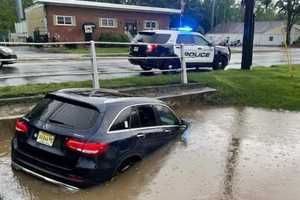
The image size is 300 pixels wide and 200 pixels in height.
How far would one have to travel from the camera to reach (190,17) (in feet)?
217

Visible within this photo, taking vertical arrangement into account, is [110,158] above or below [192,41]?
below

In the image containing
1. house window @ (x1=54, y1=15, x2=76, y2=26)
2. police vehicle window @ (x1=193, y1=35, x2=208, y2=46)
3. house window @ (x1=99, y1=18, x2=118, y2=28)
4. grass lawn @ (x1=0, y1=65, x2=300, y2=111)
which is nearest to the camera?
grass lawn @ (x1=0, y1=65, x2=300, y2=111)

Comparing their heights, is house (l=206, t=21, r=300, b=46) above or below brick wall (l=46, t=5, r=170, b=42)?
below

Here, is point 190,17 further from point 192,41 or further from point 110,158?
point 110,158

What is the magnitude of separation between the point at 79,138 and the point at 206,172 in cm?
252

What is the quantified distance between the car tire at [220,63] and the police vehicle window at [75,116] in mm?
13182

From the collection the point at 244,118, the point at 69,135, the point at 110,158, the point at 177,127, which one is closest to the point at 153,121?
the point at 177,127

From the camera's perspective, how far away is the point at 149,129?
6406 mm

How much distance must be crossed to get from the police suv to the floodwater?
6.34m

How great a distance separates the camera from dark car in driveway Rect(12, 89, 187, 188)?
5227 mm

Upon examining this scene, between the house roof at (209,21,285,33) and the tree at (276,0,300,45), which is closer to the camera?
the tree at (276,0,300,45)

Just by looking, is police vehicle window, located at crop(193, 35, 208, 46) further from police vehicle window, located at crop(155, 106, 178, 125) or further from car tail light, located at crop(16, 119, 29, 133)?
car tail light, located at crop(16, 119, 29, 133)

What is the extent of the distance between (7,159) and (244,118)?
6434 mm

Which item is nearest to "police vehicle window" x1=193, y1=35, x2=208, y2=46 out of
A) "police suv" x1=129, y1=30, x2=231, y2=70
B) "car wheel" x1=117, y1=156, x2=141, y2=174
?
"police suv" x1=129, y1=30, x2=231, y2=70
